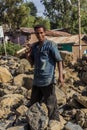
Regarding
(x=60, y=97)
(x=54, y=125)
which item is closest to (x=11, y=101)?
(x=60, y=97)

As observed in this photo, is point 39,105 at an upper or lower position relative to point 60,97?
upper

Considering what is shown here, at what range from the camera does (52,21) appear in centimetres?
5269

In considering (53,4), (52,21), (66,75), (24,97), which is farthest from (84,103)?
(52,21)

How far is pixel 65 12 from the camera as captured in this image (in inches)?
1864

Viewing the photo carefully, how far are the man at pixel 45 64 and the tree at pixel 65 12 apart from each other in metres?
38.0

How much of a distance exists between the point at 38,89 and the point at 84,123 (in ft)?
3.19

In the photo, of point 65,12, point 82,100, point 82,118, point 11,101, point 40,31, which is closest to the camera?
point 40,31

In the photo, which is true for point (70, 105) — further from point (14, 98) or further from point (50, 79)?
point (14, 98)

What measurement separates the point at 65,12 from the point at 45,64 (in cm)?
4243

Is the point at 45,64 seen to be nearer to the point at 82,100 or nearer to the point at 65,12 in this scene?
the point at 82,100

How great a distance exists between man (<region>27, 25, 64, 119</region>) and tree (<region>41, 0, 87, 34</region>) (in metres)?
38.0

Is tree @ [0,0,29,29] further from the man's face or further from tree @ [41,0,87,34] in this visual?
the man's face

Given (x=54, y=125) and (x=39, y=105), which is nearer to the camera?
(x=54, y=125)

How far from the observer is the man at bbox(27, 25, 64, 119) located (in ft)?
18.2
